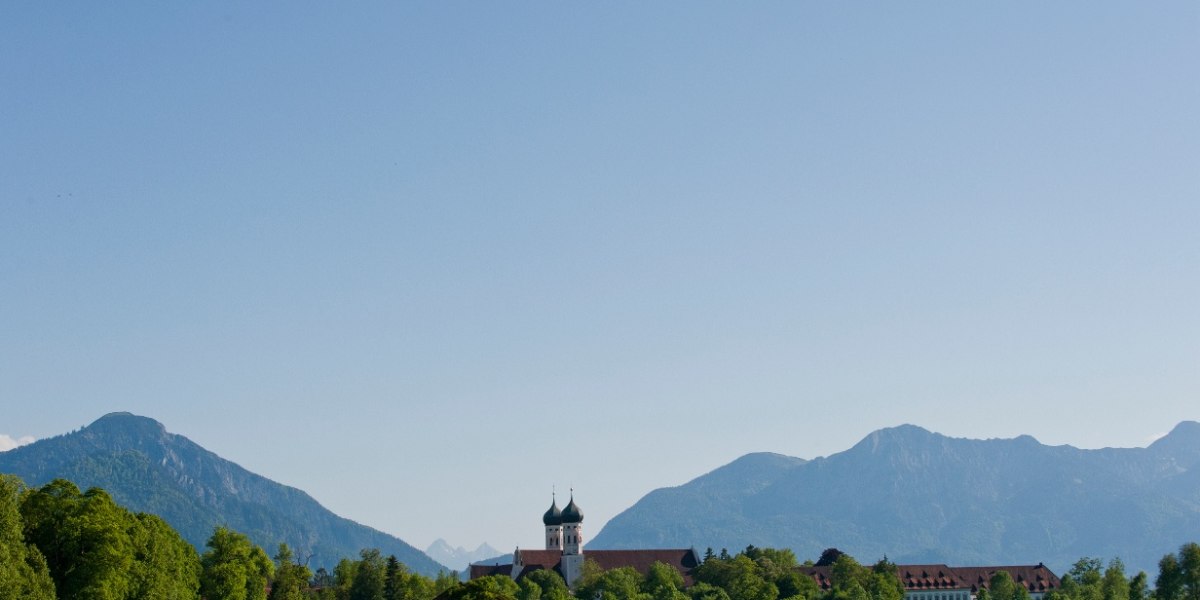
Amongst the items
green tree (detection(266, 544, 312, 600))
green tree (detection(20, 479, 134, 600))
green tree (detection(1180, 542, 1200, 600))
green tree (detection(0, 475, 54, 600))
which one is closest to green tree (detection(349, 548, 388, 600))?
green tree (detection(266, 544, 312, 600))

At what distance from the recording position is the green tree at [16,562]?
83.9 meters

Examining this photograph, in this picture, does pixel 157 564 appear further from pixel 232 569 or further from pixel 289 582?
pixel 289 582

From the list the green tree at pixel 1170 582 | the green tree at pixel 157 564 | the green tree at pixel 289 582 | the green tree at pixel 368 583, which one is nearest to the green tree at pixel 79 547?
the green tree at pixel 157 564

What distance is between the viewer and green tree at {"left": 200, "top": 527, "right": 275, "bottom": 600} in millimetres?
134750

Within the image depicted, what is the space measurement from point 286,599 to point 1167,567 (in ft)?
368

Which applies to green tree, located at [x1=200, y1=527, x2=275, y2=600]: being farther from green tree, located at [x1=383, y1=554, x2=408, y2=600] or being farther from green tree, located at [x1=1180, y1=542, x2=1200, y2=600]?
green tree, located at [x1=1180, y1=542, x2=1200, y2=600]

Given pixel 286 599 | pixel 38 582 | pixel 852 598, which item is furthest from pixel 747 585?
pixel 38 582

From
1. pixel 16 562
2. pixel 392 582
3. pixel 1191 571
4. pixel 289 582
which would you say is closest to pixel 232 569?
pixel 289 582

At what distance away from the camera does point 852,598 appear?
195875 mm

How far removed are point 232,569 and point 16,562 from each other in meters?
49.5

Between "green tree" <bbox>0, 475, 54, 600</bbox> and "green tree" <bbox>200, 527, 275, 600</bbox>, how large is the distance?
42.2m

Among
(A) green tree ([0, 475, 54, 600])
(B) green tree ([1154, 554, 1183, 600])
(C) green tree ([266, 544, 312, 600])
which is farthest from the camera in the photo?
(B) green tree ([1154, 554, 1183, 600])

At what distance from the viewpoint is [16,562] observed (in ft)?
284

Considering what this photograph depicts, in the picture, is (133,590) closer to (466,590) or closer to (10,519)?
(10,519)
